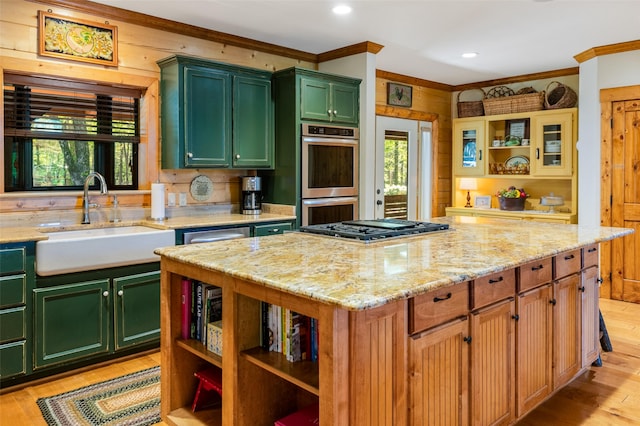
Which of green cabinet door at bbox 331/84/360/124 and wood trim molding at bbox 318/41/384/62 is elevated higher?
wood trim molding at bbox 318/41/384/62

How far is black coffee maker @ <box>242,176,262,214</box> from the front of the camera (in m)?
4.28

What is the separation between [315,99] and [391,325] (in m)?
3.00

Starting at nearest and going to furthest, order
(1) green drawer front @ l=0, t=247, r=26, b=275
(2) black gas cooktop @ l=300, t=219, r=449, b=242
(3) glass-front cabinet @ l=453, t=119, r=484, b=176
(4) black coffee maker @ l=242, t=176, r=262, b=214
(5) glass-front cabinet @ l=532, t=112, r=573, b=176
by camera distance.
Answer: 1. (2) black gas cooktop @ l=300, t=219, r=449, b=242
2. (1) green drawer front @ l=0, t=247, r=26, b=275
3. (4) black coffee maker @ l=242, t=176, r=262, b=214
4. (5) glass-front cabinet @ l=532, t=112, r=573, b=176
5. (3) glass-front cabinet @ l=453, t=119, r=484, b=176

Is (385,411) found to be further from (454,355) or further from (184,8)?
(184,8)

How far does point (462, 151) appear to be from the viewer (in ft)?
20.5

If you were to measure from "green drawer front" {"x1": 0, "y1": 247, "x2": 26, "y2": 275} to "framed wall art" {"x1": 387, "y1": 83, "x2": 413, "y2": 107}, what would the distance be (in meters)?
4.20

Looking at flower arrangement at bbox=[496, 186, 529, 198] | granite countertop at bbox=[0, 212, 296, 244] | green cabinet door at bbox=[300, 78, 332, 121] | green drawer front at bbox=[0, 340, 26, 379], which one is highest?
green cabinet door at bbox=[300, 78, 332, 121]

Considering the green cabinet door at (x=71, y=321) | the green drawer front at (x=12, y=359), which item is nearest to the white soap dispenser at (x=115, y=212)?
the green cabinet door at (x=71, y=321)

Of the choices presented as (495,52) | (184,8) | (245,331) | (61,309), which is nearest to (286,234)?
(245,331)

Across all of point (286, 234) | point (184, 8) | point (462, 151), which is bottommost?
point (286, 234)

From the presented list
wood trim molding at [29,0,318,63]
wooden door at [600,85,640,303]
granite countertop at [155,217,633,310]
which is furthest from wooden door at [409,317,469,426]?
wooden door at [600,85,640,303]

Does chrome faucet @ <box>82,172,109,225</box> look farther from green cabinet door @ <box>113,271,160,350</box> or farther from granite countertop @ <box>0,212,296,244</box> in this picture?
green cabinet door @ <box>113,271,160,350</box>

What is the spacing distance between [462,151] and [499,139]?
0.47 meters

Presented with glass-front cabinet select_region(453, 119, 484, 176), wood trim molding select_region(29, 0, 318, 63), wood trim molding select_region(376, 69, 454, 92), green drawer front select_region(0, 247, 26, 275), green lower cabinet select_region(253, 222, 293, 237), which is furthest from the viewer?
glass-front cabinet select_region(453, 119, 484, 176)
